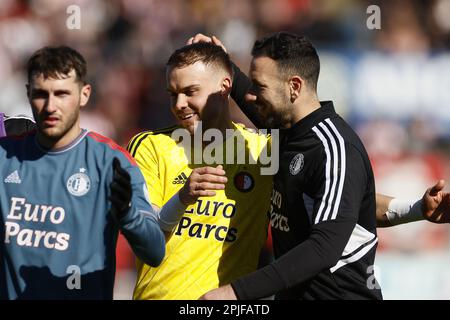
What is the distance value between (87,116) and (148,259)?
605 centimetres

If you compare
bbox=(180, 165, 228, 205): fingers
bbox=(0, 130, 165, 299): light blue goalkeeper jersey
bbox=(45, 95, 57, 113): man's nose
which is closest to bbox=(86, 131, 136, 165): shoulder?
bbox=(0, 130, 165, 299): light blue goalkeeper jersey

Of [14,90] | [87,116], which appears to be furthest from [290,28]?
[14,90]

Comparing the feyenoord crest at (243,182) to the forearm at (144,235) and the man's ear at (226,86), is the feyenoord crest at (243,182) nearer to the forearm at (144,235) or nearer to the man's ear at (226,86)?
the man's ear at (226,86)

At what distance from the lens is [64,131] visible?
178 inches

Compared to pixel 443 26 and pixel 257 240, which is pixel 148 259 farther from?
pixel 443 26

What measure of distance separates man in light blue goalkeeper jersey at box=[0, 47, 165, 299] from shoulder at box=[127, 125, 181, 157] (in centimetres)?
96

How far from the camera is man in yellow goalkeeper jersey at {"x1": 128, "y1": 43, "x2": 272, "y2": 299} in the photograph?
5391mm

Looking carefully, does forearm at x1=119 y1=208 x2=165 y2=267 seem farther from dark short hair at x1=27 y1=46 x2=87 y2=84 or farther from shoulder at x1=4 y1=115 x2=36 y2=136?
shoulder at x1=4 y1=115 x2=36 y2=136

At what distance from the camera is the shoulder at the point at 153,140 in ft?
18.3

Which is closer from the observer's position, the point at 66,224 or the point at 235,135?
the point at 66,224

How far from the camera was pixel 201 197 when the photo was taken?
5293 millimetres

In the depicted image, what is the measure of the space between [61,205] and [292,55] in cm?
164

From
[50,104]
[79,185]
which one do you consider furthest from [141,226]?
[50,104]
